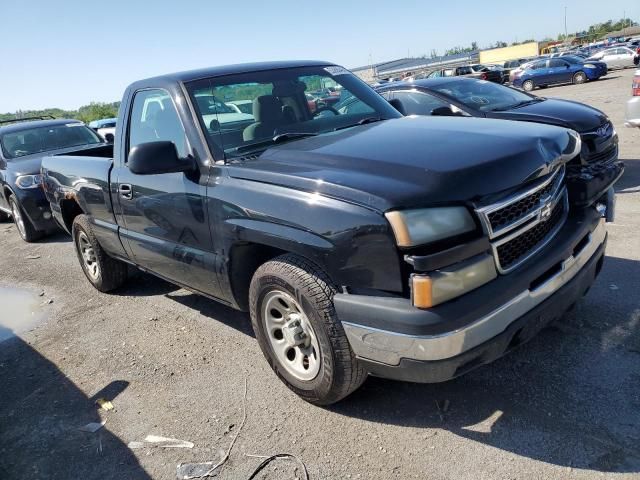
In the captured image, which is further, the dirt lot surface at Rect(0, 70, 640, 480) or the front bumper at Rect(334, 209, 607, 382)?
the dirt lot surface at Rect(0, 70, 640, 480)

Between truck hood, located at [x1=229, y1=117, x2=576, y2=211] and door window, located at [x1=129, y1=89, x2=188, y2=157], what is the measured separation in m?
0.71

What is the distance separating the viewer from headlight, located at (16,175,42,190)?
800 centimetres

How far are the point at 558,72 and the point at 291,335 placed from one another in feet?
97.5

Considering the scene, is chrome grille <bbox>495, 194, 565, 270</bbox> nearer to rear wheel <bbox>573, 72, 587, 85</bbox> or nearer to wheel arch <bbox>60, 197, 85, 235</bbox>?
wheel arch <bbox>60, 197, 85, 235</bbox>

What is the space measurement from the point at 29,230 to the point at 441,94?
21.1ft

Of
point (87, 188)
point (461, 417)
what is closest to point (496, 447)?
point (461, 417)

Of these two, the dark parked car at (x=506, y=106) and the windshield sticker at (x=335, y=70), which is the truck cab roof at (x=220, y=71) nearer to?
the windshield sticker at (x=335, y=70)

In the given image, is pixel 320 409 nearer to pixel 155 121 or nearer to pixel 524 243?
pixel 524 243

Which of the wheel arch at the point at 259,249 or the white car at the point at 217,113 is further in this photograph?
the white car at the point at 217,113

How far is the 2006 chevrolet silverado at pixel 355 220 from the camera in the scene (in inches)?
94.4

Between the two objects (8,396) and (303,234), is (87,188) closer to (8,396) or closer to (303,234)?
(8,396)

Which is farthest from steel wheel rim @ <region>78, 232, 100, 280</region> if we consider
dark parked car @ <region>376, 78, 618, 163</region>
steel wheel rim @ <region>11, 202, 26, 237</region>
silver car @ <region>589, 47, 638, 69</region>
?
silver car @ <region>589, 47, 638, 69</region>

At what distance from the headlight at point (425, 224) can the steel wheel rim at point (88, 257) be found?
13.1 feet

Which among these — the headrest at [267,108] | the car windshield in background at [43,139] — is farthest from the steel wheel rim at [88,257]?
the car windshield in background at [43,139]
